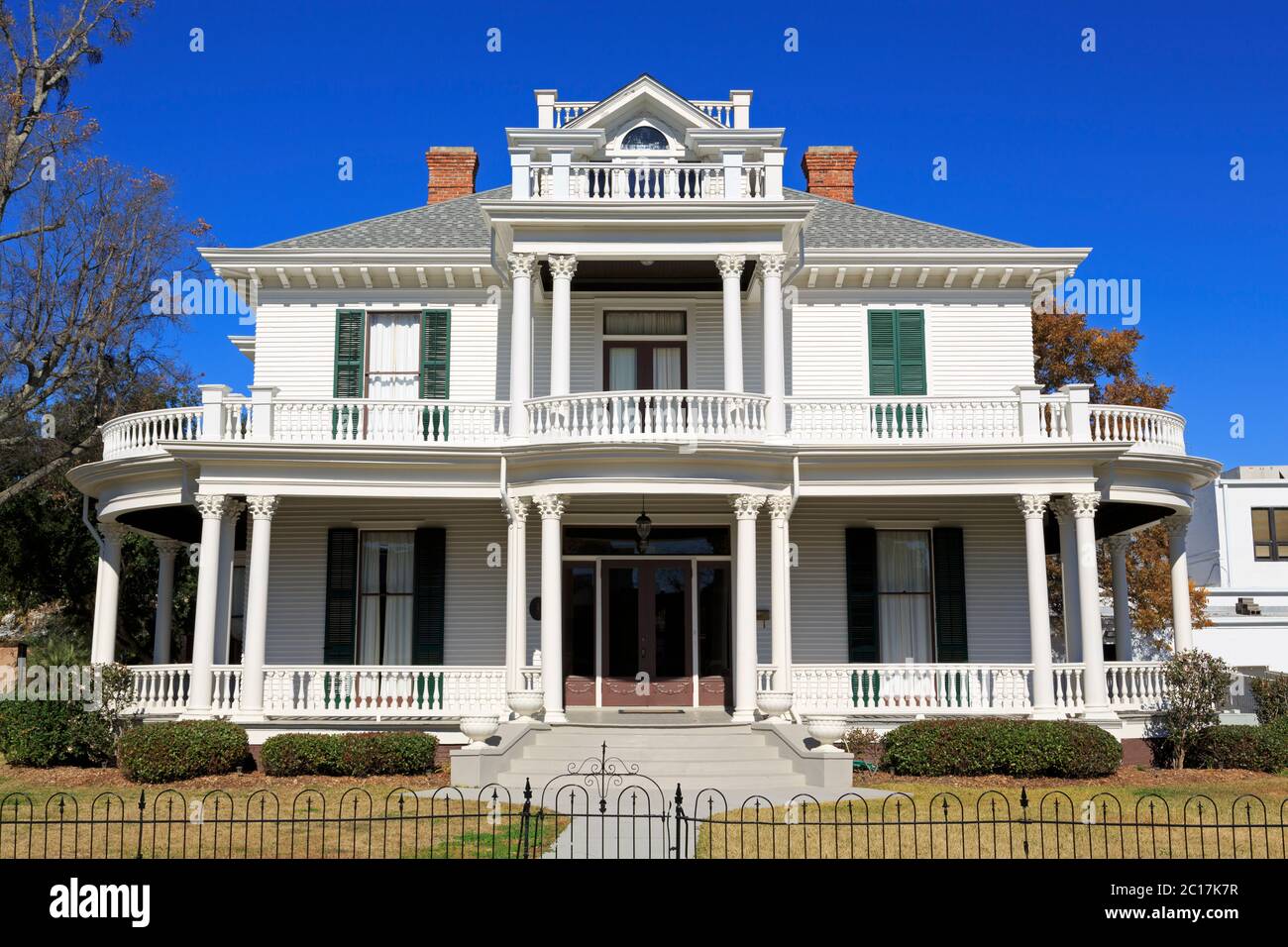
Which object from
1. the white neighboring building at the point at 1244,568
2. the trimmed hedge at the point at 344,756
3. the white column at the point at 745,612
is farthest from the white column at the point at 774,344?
the white neighboring building at the point at 1244,568

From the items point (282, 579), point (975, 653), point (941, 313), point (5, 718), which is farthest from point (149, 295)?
point (975, 653)

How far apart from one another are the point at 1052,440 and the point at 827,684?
5.72 metres

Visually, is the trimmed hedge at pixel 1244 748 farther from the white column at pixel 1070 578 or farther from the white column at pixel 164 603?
the white column at pixel 164 603

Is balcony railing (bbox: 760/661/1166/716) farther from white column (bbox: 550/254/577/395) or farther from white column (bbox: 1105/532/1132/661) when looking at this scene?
white column (bbox: 550/254/577/395)

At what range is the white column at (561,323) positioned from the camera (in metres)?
19.8

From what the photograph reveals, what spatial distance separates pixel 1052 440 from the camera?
20.0 metres

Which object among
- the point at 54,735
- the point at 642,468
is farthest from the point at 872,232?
the point at 54,735

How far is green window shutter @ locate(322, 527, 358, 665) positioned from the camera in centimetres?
2222

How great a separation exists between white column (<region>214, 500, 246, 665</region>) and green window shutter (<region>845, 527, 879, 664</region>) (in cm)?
1140

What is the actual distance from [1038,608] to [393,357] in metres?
13.1

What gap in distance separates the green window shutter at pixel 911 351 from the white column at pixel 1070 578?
375 centimetres

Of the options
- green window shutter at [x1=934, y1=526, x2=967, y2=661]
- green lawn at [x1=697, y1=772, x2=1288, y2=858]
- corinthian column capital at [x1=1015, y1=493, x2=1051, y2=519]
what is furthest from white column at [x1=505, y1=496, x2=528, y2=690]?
corinthian column capital at [x1=1015, y1=493, x2=1051, y2=519]

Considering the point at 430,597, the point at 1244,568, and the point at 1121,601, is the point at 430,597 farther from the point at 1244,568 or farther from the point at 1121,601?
the point at 1244,568

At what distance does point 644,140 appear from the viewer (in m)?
22.1
